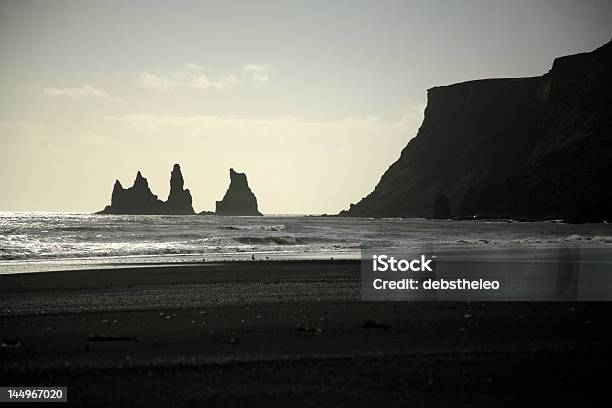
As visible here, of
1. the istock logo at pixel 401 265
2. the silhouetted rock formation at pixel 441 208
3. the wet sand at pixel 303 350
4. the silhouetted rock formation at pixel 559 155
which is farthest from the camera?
the silhouetted rock formation at pixel 441 208

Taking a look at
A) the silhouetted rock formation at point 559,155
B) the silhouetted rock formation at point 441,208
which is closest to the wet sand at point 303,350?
the silhouetted rock formation at point 559,155

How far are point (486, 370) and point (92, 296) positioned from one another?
962 centimetres

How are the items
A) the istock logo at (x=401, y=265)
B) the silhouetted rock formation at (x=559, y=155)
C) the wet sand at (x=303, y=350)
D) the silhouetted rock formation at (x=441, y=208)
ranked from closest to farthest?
the wet sand at (x=303, y=350), the istock logo at (x=401, y=265), the silhouetted rock formation at (x=559, y=155), the silhouetted rock formation at (x=441, y=208)

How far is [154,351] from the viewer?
22.3ft

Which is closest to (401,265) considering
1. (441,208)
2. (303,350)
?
(303,350)

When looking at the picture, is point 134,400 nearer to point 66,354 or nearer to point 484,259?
point 66,354

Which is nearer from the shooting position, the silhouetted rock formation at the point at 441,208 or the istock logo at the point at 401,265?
the istock logo at the point at 401,265

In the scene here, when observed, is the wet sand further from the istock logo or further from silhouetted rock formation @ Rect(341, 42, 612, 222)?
silhouetted rock formation @ Rect(341, 42, 612, 222)

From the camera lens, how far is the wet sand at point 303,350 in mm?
5008

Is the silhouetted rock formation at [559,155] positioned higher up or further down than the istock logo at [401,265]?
higher up

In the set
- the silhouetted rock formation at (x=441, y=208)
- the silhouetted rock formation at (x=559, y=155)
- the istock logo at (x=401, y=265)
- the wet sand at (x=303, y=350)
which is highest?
the silhouetted rock formation at (x=559, y=155)

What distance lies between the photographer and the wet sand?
5.01 meters

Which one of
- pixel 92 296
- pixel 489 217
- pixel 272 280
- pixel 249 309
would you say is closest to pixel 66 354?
pixel 249 309

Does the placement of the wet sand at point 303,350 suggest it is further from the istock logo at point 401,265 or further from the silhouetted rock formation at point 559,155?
the silhouetted rock formation at point 559,155
